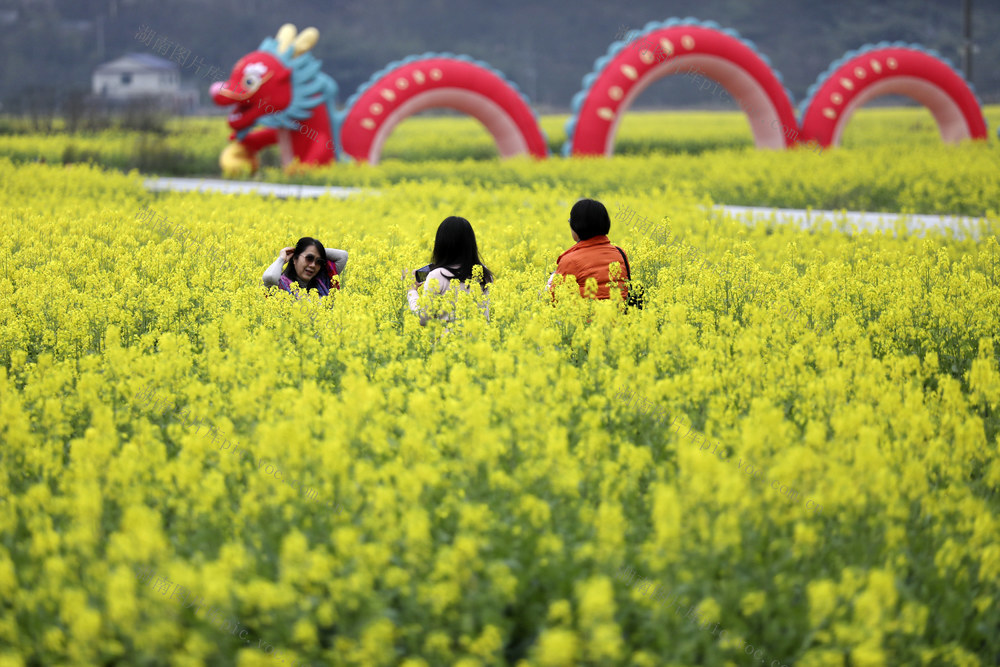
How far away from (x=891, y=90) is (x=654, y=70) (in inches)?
220

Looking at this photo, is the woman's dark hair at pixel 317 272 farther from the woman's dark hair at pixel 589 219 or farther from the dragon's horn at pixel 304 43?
the dragon's horn at pixel 304 43

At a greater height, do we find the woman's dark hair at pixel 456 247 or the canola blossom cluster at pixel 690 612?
the woman's dark hair at pixel 456 247

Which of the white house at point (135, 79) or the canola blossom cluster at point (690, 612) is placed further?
the white house at point (135, 79)

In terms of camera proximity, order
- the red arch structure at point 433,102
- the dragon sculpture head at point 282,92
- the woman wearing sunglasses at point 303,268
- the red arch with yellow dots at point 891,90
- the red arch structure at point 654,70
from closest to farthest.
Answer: the woman wearing sunglasses at point 303,268 < the dragon sculpture head at point 282,92 < the red arch structure at point 433,102 < the red arch structure at point 654,70 < the red arch with yellow dots at point 891,90

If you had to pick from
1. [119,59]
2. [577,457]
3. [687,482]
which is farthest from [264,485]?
[119,59]

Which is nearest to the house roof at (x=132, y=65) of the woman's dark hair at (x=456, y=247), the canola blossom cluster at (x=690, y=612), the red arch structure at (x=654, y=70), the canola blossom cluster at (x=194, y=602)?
the red arch structure at (x=654, y=70)

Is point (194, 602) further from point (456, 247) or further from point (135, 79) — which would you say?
point (135, 79)

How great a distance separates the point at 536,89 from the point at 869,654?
57.6 meters

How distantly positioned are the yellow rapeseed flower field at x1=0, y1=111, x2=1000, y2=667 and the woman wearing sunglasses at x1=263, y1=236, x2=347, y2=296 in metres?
0.34

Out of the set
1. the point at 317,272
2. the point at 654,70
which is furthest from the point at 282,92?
the point at 317,272

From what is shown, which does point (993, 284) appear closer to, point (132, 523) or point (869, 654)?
point (869, 654)

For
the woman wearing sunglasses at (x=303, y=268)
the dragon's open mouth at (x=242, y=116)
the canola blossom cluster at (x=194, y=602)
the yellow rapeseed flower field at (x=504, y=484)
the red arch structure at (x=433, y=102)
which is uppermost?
the red arch structure at (x=433, y=102)


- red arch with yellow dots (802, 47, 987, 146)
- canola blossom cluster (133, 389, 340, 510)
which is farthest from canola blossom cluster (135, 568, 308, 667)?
red arch with yellow dots (802, 47, 987, 146)

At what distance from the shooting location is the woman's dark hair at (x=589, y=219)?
5.06 metres
